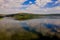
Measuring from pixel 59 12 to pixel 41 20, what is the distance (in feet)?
0.57

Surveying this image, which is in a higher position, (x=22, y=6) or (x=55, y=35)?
(x=22, y=6)

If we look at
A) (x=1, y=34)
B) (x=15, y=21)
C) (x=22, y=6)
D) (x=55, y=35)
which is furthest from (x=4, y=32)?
(x=55, y=35)

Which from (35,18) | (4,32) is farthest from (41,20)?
(4,32)

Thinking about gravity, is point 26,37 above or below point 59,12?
Result: below

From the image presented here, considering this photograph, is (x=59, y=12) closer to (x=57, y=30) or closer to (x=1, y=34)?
(x=57, y=30)

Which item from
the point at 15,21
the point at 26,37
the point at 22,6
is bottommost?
the point at 26,37

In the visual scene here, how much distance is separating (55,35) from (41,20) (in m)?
0.18

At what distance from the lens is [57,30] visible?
122cm

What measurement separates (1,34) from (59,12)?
546mm

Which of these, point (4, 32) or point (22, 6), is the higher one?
point (22, 6)

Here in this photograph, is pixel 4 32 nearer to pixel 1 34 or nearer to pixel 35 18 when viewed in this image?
pixel 1 34

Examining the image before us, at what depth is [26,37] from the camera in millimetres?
1222

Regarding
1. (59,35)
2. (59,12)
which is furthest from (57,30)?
(59,12)

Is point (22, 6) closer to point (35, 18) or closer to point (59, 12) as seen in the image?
point (35, 18)
